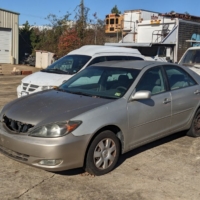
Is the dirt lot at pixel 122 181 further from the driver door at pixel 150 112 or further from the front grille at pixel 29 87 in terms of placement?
the front grille at pixel 29 87

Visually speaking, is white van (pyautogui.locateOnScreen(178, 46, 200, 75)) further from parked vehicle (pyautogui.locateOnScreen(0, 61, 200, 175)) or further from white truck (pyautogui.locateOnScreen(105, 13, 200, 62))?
parked vehicle (pyautogui.locateOnScreen(0, 61, 200, 175))

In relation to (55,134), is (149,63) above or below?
above

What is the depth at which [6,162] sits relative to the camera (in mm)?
4926

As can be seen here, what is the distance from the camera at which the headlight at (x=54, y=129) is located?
4.16m

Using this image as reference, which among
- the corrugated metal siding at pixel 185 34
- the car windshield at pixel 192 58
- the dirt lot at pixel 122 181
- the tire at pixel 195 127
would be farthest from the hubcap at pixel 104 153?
the corrugated metal siding at pixel 185 34

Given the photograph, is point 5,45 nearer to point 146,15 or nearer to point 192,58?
point 146,15

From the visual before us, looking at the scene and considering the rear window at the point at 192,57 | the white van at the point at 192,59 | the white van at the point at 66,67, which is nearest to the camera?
the white van at the point at 66,67

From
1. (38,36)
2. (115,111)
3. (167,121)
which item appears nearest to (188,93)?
(167,121)

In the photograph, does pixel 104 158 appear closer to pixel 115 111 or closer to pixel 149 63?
pixel 115 111

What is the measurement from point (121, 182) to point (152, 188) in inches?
16.1

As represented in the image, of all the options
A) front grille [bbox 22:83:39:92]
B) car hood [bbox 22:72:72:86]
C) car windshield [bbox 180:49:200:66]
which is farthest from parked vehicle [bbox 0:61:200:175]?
car windshield [bbox 180:49:200:66]

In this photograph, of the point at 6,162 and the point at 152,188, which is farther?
the point at 6,162

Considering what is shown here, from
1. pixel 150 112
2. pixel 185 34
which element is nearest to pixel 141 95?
pixel 150 112

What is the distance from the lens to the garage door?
84.4ft
